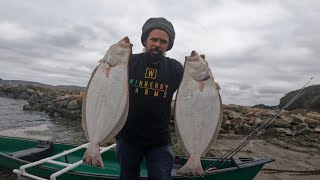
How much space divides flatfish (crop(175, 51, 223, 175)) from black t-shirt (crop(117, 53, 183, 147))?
0.84 metres

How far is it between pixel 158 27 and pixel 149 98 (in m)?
1.01

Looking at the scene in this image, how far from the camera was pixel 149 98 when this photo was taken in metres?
4.79

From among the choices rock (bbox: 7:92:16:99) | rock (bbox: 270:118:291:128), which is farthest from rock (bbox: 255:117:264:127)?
rock (bbox: 7:92:16:99)

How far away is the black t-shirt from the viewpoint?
479 cm

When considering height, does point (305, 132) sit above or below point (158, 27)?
below

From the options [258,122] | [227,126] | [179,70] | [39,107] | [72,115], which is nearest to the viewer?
[179,70]

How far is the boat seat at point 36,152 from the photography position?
891cm

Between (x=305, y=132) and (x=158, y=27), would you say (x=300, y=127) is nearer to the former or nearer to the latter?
(x=305, y=132)

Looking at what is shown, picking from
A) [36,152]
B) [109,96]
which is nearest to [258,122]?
[36,152]

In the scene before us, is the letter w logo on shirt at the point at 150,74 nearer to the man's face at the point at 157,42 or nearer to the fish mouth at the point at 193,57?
the man's face at the point at 157,42

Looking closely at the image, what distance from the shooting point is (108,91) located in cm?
394

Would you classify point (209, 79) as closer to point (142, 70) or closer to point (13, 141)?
point (142, 70)

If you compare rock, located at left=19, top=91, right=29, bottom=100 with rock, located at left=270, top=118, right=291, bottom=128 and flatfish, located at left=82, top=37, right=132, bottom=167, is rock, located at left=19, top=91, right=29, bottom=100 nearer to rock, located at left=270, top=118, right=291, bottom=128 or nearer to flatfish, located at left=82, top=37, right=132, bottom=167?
rock, located at left=270, top=118, right=291, bottom=128

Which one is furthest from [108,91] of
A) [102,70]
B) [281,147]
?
[281,147]
